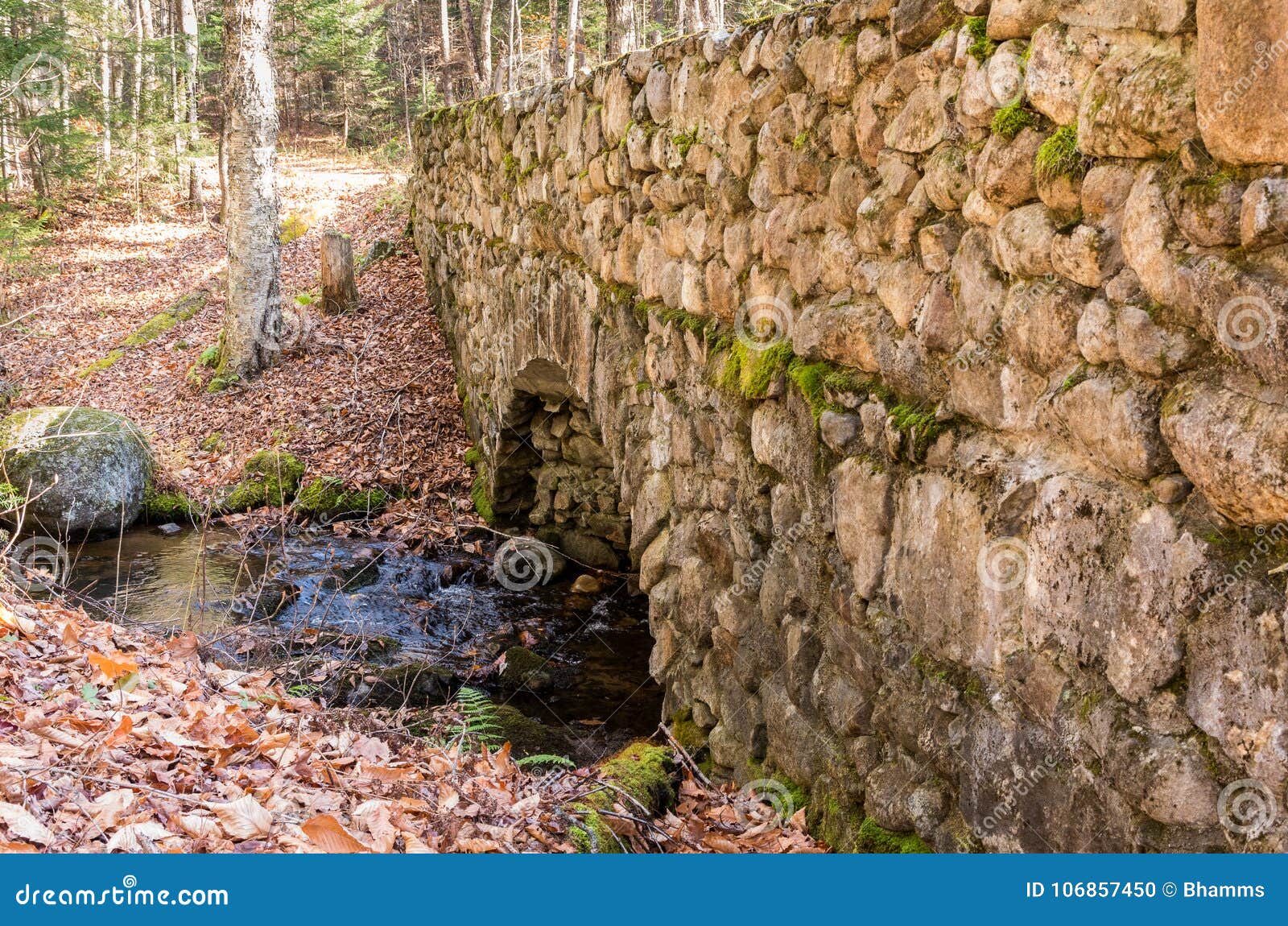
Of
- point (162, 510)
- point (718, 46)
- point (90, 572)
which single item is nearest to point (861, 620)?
point (718, 46)

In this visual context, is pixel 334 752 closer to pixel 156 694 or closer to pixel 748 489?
pixel 156 694

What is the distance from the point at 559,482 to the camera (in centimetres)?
820

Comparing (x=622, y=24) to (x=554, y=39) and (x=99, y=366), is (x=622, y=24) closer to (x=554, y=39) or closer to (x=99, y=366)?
(x=99, y=366)

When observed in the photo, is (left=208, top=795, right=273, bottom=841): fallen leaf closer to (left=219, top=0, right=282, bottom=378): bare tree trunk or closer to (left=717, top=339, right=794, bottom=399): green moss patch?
(left=717, top=339, right=794, bottom=399): green moss patch

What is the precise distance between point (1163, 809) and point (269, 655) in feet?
14.8

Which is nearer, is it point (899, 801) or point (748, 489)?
point (899, 801)

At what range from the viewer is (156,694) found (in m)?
3.61

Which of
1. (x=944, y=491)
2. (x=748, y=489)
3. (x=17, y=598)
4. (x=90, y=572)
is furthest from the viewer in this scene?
(x=90, y=572)

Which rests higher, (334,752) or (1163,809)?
(1163,809)
